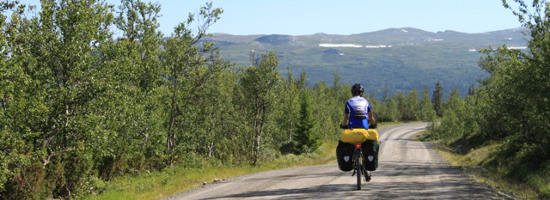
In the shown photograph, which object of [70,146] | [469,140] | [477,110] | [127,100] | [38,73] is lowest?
[469,140]

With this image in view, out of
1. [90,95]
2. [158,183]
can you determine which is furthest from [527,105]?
[90,95]

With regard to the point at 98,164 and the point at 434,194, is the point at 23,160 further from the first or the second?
the point at 434,194

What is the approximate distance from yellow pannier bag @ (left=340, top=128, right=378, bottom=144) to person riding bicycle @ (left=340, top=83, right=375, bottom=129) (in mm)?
154

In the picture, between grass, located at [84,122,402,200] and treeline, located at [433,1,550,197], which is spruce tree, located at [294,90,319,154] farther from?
grass, located at [84,122,402,200]

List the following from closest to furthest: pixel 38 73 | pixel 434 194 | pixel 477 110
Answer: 1. pixel 434 194
2. pixel 38 73
3. pixel 477 110

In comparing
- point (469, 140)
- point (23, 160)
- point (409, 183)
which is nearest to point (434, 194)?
point (409, 183)

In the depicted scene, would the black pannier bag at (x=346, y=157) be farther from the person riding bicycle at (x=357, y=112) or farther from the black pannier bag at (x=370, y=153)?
the person riding bicycle at (x=357, y=112)

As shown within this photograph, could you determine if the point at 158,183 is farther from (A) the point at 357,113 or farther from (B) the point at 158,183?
(A) the point at 357,113

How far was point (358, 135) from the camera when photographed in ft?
40.0

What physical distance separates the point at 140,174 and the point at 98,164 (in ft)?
10.4

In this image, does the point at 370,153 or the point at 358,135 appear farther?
the point at 370,153

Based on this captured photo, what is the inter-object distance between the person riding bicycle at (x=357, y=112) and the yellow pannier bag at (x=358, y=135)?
15 cm

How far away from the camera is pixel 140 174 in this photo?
26.1 m

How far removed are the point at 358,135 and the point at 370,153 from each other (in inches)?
27.0
